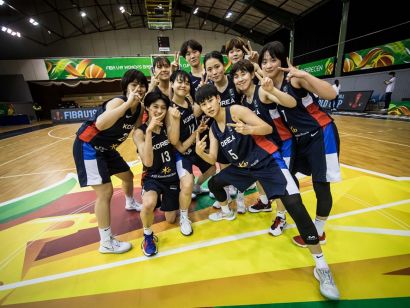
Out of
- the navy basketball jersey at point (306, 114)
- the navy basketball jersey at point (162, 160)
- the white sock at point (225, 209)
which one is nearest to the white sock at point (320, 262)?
the navy basketball jersey at point (306, 114)

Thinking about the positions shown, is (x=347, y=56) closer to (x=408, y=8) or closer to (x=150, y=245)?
(x=408, y=8)

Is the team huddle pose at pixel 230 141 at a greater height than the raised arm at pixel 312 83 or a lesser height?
lesser

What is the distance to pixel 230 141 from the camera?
2.15m

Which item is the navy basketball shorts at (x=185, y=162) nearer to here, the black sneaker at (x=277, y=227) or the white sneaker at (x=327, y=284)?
the black sneaker at (x=277, y=227)

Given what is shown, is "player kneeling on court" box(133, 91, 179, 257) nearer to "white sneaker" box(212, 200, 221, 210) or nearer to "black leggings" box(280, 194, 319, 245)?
"white sneaker" box(212, 200, 221, 210)

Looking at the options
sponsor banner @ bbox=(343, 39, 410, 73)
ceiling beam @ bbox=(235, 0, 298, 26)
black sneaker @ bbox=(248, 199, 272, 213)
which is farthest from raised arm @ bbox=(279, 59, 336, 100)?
ceiling beam @ bbox=(235, 0, 298, 26)

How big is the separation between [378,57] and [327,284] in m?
14.1

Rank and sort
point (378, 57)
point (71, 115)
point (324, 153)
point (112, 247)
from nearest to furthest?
point (324, 153) → point (112, 247) → point (378, 57) → point (71, 115)

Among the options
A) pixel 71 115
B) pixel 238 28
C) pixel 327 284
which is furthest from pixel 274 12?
pixel 327 284

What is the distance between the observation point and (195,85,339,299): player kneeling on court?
1.66 m

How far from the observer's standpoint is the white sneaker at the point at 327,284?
1535 mm

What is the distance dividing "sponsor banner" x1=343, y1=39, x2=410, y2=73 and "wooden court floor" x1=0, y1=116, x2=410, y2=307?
10.5 metres

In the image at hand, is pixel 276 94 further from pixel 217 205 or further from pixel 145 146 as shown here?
pixel 217 205

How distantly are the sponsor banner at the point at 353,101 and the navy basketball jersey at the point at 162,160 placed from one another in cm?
1138
